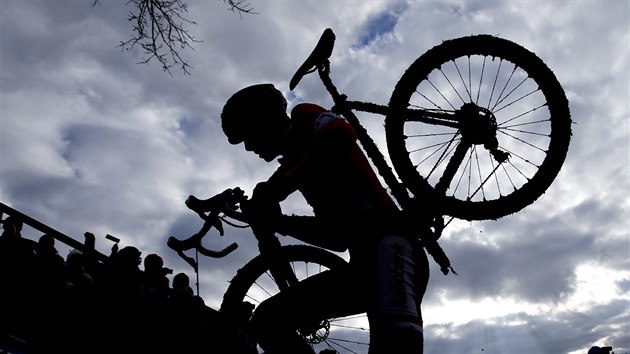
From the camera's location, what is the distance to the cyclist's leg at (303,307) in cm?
375

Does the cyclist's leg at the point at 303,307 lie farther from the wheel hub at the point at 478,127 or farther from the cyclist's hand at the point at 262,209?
the wheel hub at the point at 478,127

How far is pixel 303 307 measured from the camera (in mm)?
3969

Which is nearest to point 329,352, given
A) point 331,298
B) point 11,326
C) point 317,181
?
point 331,298

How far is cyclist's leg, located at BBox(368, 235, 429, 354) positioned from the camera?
122 inches

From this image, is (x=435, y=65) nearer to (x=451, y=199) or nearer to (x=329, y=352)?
(x=451, y=199)

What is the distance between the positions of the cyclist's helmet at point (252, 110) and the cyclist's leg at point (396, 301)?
4.15ft

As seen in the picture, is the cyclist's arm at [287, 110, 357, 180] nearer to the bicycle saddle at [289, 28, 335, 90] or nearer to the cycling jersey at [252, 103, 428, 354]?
the cycling jersey at [252, 103, 428, 354]

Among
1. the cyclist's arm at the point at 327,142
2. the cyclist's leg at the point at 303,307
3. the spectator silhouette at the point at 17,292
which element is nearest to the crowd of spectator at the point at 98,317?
the spectator silhouette at the point at 17,292

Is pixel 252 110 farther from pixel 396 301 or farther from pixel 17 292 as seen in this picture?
Result: pixel 17 292

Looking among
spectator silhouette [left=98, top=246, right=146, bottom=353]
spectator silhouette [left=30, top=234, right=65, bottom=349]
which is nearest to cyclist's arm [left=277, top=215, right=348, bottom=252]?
spectator silhouette [left=98, top=246, right=146, bottom=353]

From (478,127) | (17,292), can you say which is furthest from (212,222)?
(478,127)

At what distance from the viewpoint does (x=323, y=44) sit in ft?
17.4

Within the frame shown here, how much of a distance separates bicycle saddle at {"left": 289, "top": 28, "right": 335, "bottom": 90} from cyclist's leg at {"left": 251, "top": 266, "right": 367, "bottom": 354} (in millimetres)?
2032

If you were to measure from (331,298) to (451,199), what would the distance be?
1.41 m
